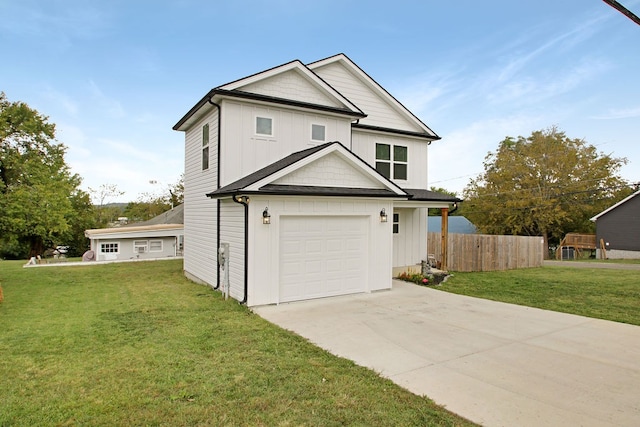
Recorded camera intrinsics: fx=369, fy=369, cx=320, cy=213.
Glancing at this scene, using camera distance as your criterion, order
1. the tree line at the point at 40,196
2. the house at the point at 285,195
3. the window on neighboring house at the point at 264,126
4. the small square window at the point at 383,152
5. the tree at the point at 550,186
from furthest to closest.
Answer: the tree at the point at 550,186, the tree line at the point at 40,196, the small square window at the point at 383,152, the window on neighboring house at the point at 264,126, the house at the point at 285,195

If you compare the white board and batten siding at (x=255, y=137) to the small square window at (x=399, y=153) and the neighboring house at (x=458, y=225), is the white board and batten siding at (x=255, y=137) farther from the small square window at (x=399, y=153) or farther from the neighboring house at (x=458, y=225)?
the neighboring house at (x=458, y=225)

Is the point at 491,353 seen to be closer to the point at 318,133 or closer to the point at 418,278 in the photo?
the point at 418,278

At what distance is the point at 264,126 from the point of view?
9.77m

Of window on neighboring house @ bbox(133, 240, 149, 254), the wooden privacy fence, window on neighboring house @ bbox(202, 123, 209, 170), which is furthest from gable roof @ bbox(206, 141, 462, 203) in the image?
window on neighboring house @ bbox(133, 240, 149, 254)

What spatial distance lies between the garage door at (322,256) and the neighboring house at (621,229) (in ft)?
94.3

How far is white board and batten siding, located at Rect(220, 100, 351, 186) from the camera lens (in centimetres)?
930

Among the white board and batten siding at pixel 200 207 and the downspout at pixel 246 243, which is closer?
the downspout at pixel 246 243

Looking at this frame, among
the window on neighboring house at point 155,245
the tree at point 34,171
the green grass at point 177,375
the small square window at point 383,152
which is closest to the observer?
the green grass at point 177,375

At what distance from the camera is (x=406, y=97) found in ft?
61.4

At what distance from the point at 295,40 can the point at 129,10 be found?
6.16m

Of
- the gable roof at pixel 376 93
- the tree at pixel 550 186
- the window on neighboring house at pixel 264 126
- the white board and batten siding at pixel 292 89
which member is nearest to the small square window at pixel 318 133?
the white board and batten siding at pixel 292 89

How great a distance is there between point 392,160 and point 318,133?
3610mm

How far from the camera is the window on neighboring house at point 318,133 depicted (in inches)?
415

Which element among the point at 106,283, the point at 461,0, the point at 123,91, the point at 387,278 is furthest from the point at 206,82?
the point at 387,278
